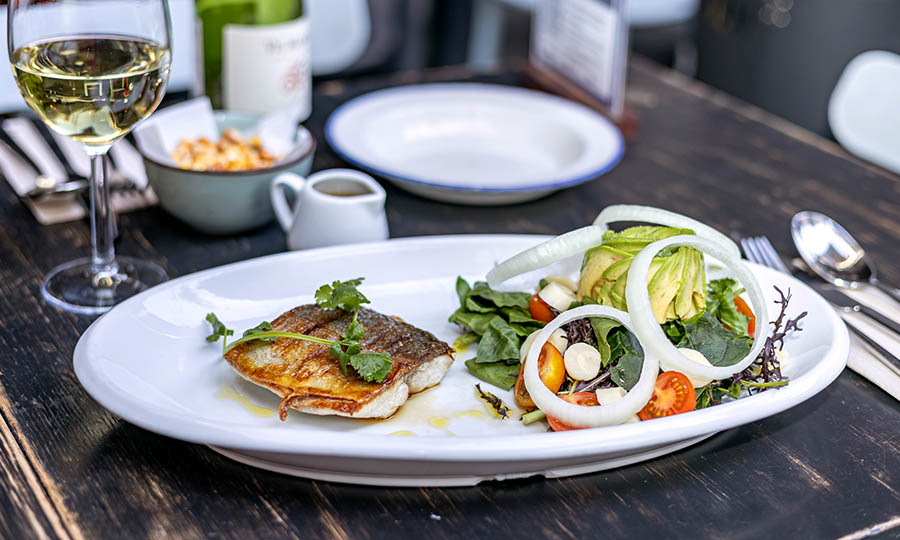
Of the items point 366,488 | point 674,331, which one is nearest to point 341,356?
point 366,488

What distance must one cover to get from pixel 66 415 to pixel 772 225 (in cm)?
105

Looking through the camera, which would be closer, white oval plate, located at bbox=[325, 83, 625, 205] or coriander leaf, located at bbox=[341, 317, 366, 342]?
coriander leaf, located at bbox=[341, 317, 366, 342]

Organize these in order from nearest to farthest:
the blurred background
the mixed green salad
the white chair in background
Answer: the mixed green salad < the white chair in background < the blurred background

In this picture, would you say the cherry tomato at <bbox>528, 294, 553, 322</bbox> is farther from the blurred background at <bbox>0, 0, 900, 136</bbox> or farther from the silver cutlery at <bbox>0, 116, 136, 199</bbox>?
the blurred background at <bbox>0, 0, 900, 136</bbox>

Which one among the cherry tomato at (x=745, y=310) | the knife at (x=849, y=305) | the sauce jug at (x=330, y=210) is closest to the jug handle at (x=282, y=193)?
the sauce jug at (x=330, y=210)

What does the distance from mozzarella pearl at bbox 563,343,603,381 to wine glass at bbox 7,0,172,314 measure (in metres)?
0.55

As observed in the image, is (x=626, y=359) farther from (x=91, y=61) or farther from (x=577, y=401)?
(x=91, y=61)

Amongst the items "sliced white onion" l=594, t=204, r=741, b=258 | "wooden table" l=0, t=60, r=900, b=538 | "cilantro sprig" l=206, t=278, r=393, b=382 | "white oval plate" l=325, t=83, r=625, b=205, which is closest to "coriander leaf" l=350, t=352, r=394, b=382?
"cilantro sprig" l=206, t=278, r=393, b=382

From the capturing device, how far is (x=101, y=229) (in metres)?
1.14

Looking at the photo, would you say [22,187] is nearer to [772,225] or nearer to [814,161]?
[772,225]

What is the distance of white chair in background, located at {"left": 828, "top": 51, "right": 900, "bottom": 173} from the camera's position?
204 cm

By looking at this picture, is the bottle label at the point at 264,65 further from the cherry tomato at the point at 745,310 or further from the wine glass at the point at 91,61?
the cherry tomato at the point at 745,310

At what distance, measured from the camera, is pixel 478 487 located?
83cm

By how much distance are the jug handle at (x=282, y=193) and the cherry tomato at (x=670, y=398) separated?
57 cm
